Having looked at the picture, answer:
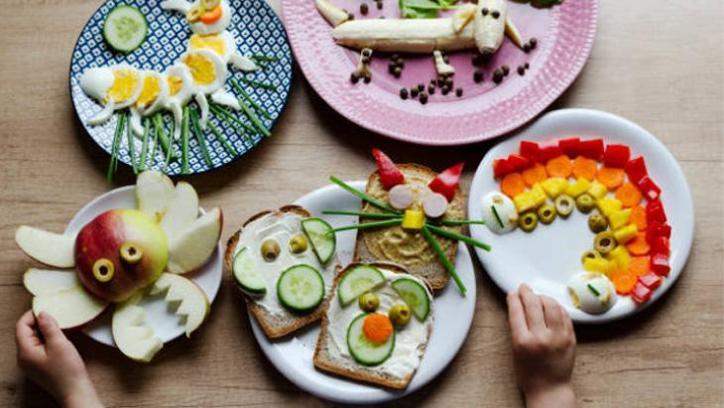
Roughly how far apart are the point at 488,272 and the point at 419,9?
2.78 ft

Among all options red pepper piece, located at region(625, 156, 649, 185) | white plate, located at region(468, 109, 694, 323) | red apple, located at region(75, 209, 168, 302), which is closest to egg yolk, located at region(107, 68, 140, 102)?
red apple, located at region(75, 209, 168, 302)

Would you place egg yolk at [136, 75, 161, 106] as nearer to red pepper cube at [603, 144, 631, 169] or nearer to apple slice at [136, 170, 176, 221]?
apple slice at [136, 170, 176, 221]

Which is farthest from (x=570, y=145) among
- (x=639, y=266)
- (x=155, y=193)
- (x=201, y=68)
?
(x=155, y=193)

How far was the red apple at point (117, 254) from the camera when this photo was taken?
2.40 metres

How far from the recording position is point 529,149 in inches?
102

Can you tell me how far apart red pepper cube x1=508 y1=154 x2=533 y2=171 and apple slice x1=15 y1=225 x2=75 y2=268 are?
1323mm

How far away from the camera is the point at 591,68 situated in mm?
2721

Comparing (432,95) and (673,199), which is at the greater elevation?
(432,95)

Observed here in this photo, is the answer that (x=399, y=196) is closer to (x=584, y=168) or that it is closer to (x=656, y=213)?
(x=584, y=168)

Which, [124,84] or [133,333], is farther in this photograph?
[124,84]

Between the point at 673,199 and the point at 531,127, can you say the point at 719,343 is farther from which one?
the point at 531,127

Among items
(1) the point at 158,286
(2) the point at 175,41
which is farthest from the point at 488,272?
(2) the point at 175,41

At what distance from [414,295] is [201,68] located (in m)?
0.95

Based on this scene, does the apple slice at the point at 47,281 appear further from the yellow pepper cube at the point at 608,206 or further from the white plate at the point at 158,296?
the yellow pepper cube at the point at 608,206
